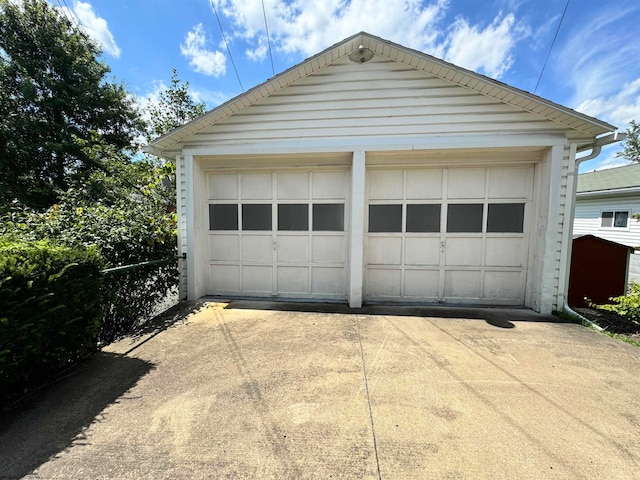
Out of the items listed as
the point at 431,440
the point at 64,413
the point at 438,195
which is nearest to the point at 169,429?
the point at 64,413

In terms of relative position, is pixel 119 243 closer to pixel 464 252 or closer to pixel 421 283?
pixel 421 283

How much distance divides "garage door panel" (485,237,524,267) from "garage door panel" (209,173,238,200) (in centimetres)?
500

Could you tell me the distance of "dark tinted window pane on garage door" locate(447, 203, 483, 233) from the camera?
198 inches

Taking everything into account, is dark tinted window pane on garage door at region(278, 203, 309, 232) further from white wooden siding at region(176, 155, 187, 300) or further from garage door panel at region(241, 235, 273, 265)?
white wooden siding at region(176, 155, 187, 300)

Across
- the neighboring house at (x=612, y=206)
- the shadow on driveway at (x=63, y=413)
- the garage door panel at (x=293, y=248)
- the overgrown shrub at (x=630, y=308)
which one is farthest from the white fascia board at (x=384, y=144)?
the neighboring house at (x=612, y=206)

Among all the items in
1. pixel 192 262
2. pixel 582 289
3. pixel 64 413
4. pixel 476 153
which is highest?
pixel 476 153

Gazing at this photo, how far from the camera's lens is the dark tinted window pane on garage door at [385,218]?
17.1ft

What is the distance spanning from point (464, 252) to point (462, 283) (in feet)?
1.95

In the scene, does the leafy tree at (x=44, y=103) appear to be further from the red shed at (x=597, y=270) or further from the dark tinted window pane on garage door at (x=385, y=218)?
the red shed at (x=597, y=270)

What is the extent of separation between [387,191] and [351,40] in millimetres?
2585

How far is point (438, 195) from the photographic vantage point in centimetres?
506

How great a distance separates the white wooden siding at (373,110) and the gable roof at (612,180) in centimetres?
987

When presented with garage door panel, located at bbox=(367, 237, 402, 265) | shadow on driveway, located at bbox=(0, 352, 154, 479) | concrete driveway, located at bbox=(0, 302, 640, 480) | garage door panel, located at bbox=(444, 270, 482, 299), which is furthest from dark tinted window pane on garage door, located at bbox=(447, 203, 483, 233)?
shadow on driveway, located at bbox=(0, 352, 154, 479)

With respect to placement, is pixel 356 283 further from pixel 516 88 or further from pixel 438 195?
pixel 516 88
